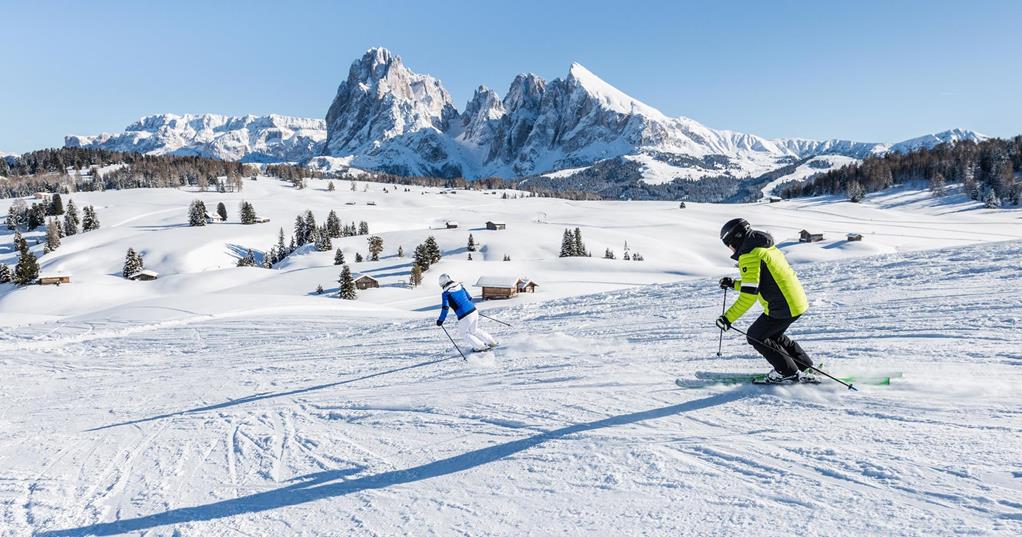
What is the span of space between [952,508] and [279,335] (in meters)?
17.1

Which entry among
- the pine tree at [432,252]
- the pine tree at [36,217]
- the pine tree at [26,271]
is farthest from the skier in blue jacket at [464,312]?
the pine tree at [36,217]

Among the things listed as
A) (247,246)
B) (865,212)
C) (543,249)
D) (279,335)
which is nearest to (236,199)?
(247,246)

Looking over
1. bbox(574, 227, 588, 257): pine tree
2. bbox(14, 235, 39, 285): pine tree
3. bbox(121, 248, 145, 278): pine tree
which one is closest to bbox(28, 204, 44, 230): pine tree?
bbox(121, 248, 145, 278): pine tree

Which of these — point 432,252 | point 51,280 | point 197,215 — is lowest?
point 51,280

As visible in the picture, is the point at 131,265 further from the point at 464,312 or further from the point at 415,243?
the point at 464,312

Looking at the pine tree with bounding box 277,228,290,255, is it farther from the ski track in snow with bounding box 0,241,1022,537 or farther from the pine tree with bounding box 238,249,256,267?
the ski track in snow with bounding box 0,241,1022,537

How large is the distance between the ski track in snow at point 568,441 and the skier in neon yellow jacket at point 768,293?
0.50m

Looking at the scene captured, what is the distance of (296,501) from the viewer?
5301 millimetres

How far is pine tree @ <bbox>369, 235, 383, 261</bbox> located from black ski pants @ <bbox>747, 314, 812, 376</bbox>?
72.6m

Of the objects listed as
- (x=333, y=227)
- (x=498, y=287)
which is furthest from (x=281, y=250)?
(x=498, y=287)

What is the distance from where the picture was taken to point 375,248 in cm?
7650

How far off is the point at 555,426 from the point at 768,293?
3.00 metres

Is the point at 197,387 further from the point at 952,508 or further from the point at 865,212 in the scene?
the point at 865,212

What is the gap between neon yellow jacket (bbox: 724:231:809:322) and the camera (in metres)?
6.07
